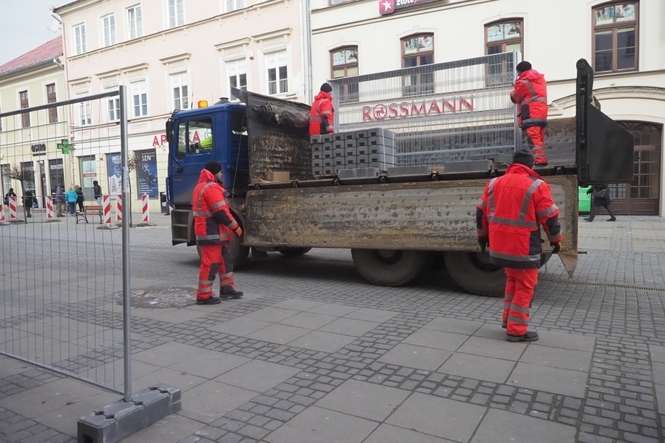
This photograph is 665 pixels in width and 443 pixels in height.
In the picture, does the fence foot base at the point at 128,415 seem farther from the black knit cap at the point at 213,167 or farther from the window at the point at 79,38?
the window at the point at 79,38

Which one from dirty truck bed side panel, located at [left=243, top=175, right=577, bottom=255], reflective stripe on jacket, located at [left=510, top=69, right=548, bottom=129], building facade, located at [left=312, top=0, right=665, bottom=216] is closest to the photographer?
dirty truck bed side panel, located at [left=243, top=175, right=577, bottom=255]

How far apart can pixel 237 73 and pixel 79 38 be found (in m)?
12.0

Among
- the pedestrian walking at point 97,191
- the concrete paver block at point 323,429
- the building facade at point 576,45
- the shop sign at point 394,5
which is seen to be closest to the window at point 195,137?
the pedestrian walking at point 97,191

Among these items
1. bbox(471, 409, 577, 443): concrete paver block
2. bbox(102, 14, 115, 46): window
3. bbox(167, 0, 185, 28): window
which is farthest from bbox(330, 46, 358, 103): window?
bbox(471, 409, 577, 443): concrete paver block

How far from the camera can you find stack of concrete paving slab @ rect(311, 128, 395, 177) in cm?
753

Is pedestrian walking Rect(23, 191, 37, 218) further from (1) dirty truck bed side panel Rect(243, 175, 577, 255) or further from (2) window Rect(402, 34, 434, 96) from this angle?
(2) window Rect(402, 34, 434, 96)

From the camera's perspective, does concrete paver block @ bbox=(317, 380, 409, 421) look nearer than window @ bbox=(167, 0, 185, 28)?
Yes

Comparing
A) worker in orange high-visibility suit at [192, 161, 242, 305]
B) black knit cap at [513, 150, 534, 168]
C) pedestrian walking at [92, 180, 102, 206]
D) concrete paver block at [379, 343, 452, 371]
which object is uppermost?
black knit cap at [513, 150, 534, 168]

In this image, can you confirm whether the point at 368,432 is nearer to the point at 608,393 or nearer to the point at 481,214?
the point at 608,393

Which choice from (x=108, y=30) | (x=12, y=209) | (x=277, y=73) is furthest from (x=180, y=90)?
(x=12, y=209)

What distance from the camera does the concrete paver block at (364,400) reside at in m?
3.45

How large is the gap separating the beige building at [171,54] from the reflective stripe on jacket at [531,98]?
48.1 ft

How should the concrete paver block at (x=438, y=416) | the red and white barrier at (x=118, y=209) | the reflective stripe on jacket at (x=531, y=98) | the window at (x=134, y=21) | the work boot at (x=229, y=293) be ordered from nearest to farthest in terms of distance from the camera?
the concrete paver block at (x=438, y=416) → the red and white barrier at (x=118, y=209) → the work boot at (x=229, y=293) → the reflective stripe on jacket at (x=531, y=98) → the window at (x=134, y=21)

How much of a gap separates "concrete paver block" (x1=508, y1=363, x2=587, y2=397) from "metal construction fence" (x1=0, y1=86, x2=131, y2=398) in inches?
109
